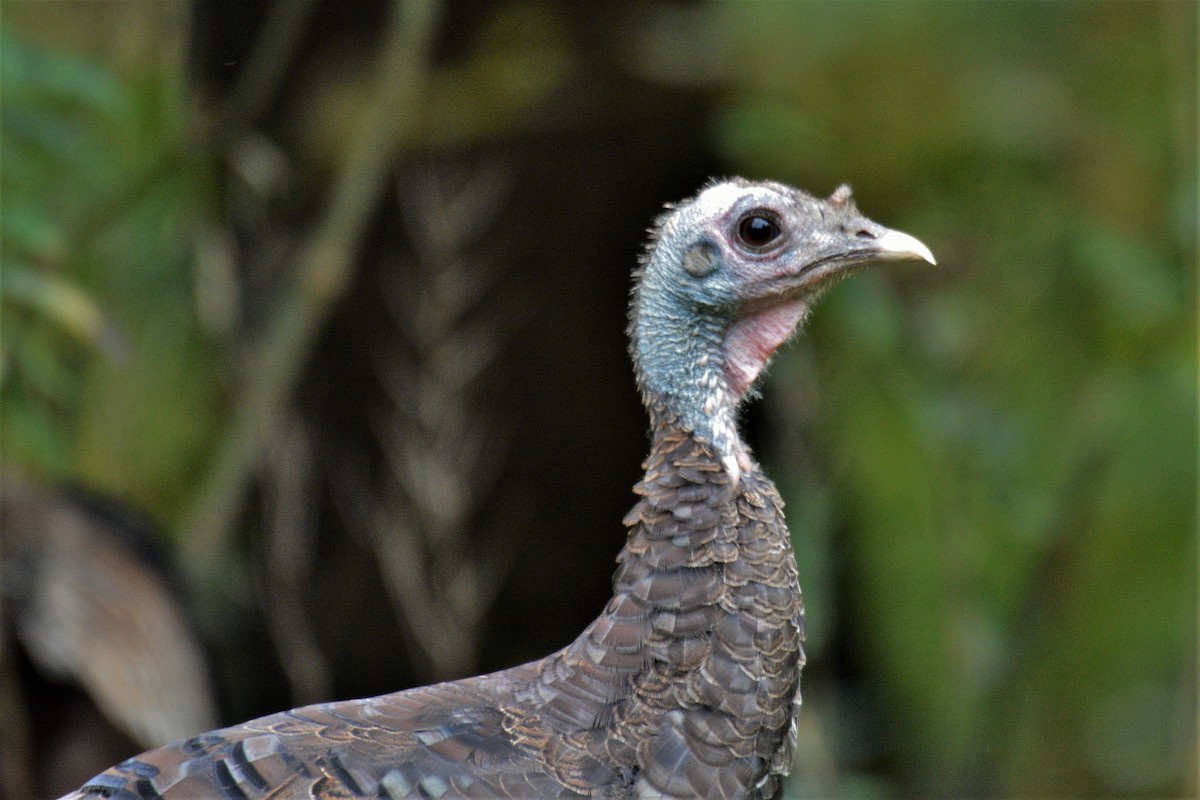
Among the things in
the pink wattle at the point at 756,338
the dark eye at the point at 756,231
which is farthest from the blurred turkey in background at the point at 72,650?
the dark eye at the point at 756,231

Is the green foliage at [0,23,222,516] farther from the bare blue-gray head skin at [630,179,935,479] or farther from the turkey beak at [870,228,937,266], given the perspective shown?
the turkey beak at [870,228,937,266]

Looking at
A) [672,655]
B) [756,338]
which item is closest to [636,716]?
[672,655]

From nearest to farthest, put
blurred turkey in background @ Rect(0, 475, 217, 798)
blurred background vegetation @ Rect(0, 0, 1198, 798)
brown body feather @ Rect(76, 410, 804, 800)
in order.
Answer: brown body feather @ Rect(76, 410, 804, 800), blurred turkey in background @ Rect(0, 475, 217, 798), blurred background vegetation @ Rect(0, 0, 1198, 798)

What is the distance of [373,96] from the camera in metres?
4.72

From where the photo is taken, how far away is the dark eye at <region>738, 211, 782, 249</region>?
2320 millimetres

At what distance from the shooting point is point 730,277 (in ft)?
7.59

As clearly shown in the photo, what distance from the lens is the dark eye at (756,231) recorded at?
2.32 metres

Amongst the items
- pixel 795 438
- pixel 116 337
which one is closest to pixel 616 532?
pixel 795 438

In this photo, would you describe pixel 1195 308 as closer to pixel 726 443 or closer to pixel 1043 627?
pixel 1043 627

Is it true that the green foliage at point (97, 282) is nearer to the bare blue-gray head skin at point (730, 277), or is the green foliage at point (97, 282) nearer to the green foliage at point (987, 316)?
the bare blue-gray head skin at point (730, 277)

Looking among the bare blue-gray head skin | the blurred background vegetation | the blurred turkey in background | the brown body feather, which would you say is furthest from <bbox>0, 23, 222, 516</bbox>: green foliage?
the bare blue-gray head skin

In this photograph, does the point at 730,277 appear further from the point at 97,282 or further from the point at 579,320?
the point at 97,282

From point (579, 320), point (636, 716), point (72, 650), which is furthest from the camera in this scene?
point (579, 320)

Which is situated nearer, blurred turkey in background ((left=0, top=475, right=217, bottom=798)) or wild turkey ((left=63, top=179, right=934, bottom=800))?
wild turkey ((left=63, top=179, right=934, bottom=800))
